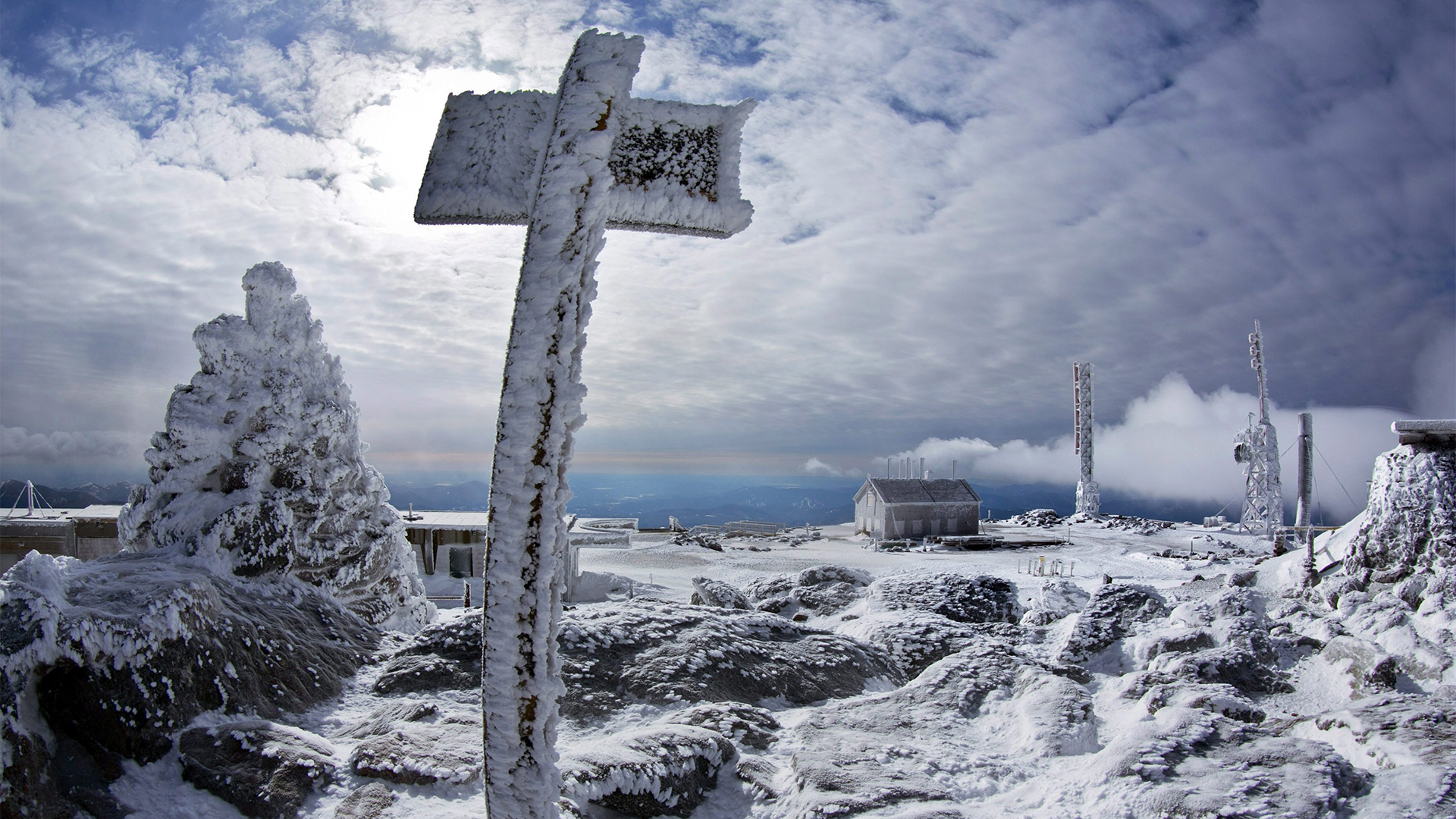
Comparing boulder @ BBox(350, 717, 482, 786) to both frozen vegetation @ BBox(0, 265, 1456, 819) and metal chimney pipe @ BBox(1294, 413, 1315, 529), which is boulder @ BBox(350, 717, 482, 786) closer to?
frozen vegetation @ BBox(0, 265, 1456, 819)

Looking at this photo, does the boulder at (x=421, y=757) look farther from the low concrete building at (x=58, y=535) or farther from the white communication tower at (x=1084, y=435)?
the white communication tower at (x=1084, y=435)

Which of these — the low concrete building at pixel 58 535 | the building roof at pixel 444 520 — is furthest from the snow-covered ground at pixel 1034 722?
the low concrete building at pixel 58 535

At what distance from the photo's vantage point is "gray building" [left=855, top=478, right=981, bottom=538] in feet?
119

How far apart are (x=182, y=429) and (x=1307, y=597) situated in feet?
52.0

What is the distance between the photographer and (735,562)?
24.2m

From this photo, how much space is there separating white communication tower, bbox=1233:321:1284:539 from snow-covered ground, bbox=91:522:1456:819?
2591cm

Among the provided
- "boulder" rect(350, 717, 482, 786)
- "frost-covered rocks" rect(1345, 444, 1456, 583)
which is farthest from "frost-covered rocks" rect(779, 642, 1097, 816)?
"frost-covered rocks" rect(1345, 444, 1456, 583)

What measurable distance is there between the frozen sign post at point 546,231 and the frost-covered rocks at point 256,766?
10.1 feet

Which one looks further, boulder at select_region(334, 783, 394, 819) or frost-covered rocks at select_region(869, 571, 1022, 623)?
frost-covered rocks at select_region(869, 571, 1022, 623)

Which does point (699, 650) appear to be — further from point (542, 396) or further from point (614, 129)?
point (614, 129)

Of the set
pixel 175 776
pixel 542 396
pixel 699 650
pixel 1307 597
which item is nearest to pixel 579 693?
pixel 699 650

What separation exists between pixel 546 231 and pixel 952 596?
12.0 meters

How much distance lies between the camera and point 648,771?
5.23 m

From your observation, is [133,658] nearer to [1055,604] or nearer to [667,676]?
[667,676]
